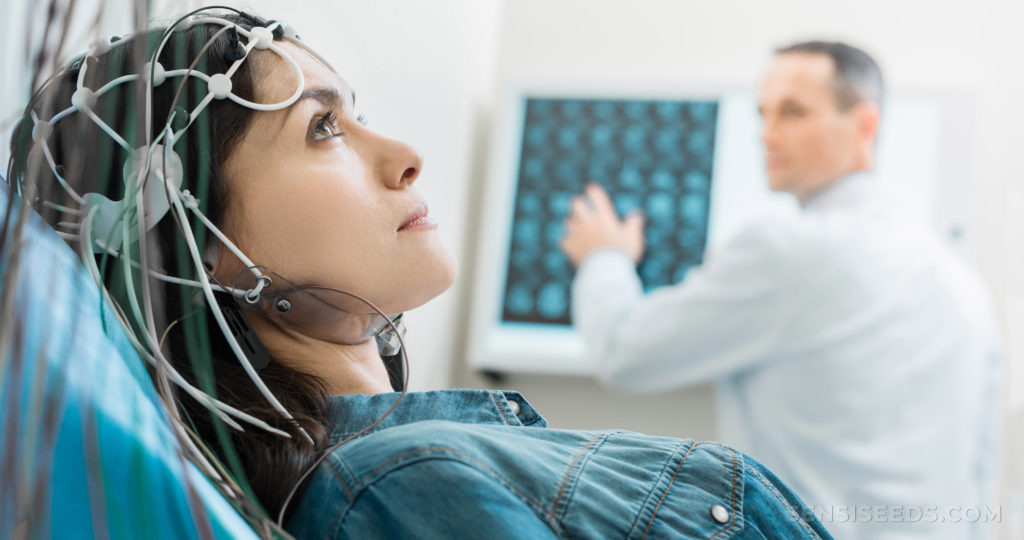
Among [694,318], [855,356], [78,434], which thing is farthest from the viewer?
[694,318]

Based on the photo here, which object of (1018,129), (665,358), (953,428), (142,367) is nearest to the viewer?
(142,367)

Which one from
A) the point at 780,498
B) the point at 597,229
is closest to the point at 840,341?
the point at 597,229

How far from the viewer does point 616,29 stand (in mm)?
2064

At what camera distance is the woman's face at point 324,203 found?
74 cm

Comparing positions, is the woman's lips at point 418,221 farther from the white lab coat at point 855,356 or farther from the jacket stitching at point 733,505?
the white lab coat at point 855,356

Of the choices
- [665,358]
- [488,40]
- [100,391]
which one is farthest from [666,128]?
[100,391]

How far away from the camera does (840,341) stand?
1.43 m

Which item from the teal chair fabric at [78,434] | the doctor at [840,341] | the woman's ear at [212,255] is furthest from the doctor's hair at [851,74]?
the teal chair fabric at [78,434]

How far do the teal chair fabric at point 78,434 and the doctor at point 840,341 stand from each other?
1147 mm

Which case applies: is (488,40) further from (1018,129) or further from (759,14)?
(1018,129)

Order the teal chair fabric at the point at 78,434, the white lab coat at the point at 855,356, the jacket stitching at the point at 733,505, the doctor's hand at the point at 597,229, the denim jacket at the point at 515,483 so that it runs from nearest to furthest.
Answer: the teal chair fabric at the point at 78,434, the denim jacket at the point at 515,483, the jacket stitching at the point at 733,505, the white lab coat at the point at 855,356, the doctor's hand at the point at 597,229

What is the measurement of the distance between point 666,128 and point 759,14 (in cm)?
32

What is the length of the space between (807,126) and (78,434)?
4.66 feet

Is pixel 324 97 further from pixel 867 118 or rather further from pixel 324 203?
pixel 867 118
